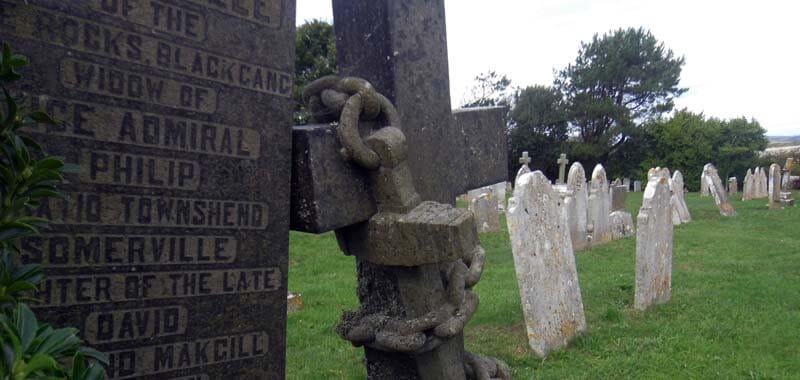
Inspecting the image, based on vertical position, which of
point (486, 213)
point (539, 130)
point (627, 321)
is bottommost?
point (627, 321)

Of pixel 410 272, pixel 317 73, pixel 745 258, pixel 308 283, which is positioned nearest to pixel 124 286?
pixel 410 272

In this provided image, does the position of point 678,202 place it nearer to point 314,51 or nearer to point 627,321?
point 627,321

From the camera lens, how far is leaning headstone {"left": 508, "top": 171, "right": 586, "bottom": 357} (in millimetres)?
5168

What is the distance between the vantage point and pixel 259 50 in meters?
2.07

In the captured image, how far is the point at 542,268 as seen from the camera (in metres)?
5.32

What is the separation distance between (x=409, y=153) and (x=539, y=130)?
4009cm

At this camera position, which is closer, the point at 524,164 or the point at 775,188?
the point at 524,164

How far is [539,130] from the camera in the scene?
41188mm

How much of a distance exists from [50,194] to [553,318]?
Result: 465 cm

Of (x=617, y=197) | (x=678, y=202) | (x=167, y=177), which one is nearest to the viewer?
(x=167, y=177)

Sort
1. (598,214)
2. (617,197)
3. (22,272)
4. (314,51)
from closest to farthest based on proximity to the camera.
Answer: (22,272)
(598,214)
(617,197)
(314,51)

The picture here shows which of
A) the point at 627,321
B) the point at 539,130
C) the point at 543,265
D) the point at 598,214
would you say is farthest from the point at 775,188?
the point at 539,130

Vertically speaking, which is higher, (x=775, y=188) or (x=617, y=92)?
(x=617, y=92)

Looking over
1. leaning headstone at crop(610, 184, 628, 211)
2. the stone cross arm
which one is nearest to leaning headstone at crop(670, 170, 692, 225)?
leaning headstone at crop(610, 184, 628, 211)
